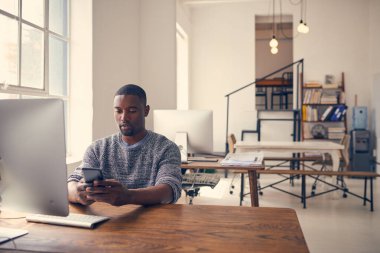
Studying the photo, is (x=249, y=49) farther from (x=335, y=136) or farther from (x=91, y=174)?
(x=91, y=174)

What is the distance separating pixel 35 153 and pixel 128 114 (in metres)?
0.72

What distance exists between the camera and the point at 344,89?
765 cm

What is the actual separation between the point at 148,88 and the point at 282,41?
716 centimetres

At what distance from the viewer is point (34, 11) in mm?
3158

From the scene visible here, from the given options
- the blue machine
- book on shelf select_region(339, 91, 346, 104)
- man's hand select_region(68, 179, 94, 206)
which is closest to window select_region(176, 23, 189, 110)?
book on shelf select_region(339, 91, 346, 104)

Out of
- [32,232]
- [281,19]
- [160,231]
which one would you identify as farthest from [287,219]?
[281,19]

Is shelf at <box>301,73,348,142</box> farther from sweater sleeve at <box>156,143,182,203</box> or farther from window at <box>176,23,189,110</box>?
sweater sleeve at <box>156,143,182,203</box>

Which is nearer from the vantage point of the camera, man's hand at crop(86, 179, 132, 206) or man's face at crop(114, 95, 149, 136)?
man's hand at crop(86, 179, 132, 206)

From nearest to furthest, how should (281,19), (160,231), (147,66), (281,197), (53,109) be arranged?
(53,109) < (160,231) < (147,66) < (281,197) < (281,19)

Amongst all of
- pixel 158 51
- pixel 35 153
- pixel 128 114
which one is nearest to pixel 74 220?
pixel 35 153

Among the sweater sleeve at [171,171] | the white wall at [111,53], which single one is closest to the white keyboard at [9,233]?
the sweater sleeve at [171,171]

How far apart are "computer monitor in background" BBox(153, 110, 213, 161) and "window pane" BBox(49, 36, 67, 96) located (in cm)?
110

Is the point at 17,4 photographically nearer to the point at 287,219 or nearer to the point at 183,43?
the point at 287,219

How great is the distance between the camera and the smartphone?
4.36 feet
